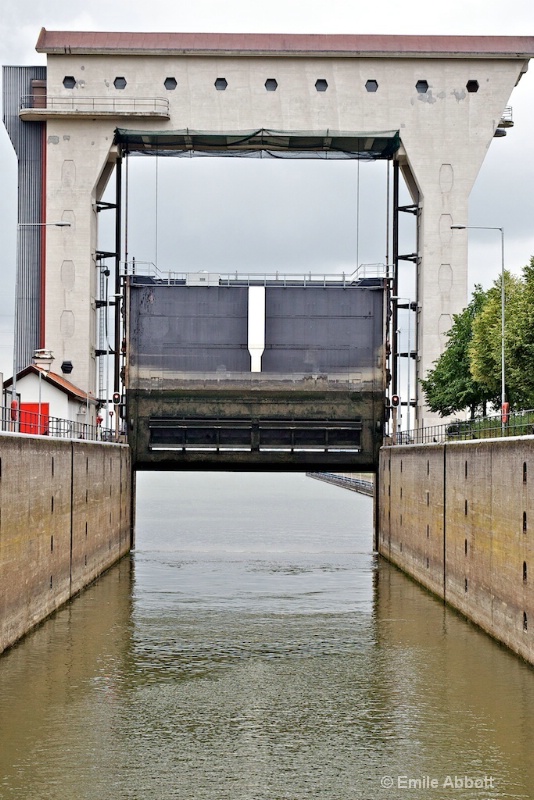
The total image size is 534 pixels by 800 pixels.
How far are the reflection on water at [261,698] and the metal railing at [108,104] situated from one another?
20904mm

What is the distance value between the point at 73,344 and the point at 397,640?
2541 centimetres

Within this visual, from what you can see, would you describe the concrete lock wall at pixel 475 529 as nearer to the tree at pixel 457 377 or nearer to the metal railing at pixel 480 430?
the metal railing at pixel 480 430

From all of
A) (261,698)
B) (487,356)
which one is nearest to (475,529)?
(261,698)

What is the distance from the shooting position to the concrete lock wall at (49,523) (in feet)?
73.5

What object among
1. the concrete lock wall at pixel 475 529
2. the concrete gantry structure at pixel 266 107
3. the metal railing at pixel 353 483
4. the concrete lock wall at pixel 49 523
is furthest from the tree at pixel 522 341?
the metal railing at pixel 353 483

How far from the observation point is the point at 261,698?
783 inches

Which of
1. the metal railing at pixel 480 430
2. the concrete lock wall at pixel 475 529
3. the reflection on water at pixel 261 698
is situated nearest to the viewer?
the reflection on water at pixel 261 698

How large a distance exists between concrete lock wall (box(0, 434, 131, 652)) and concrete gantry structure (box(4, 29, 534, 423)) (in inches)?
445

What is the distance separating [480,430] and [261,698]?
1068 cm

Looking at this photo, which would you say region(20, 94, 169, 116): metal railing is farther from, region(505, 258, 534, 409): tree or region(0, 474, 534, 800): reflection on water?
region(0, 474, 534, 800): reflection on water

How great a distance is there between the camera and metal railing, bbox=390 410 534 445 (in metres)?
25.7

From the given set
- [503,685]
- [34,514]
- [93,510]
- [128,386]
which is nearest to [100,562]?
[93,510]

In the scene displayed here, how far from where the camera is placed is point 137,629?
87.1 ft

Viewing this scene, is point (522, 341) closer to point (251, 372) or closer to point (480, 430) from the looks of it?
point (480, 430)
